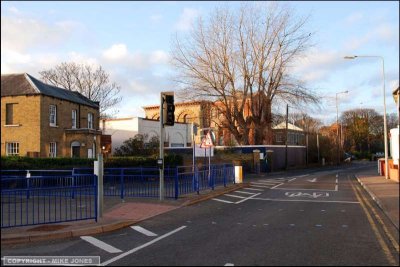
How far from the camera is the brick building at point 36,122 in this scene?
1242 inches

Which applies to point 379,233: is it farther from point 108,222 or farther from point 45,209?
point 45,209

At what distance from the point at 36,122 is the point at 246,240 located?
26.3 m

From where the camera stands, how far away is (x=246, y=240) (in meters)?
8.81

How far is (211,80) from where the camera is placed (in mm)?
42719

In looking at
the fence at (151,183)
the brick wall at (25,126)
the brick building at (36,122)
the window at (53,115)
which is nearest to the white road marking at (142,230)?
the fence at (151,183)

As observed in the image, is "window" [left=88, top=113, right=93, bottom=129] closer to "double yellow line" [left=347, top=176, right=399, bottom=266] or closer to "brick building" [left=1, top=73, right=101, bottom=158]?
"brick building" [left=1, top=73, right=101, bottom=158]

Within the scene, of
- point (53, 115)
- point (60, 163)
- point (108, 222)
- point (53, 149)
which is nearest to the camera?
point (108, 222)

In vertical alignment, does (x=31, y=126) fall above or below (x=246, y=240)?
above

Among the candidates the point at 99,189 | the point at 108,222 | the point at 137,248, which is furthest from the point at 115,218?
the point at 137,248

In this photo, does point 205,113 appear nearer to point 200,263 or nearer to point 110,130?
point 110,130

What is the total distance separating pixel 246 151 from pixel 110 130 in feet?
68.9

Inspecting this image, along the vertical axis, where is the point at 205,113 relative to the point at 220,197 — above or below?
above

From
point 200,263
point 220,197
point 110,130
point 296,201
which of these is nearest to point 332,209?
point 296,201

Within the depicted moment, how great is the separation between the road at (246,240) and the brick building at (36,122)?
69.9ft
